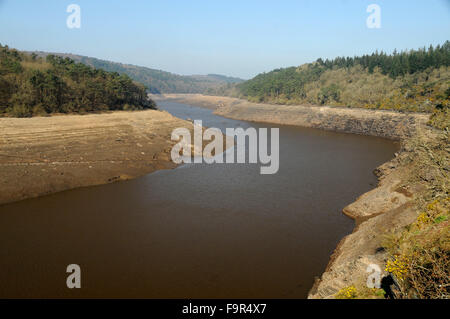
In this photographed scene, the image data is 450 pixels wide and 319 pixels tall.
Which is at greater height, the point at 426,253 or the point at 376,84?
the point at 376,84

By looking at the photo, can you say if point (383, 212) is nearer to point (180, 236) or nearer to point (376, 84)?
point (180, 236)

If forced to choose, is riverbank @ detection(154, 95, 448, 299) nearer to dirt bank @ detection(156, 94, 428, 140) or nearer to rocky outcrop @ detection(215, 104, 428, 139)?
dirt bank @ detection(156, 94, 428, 140)

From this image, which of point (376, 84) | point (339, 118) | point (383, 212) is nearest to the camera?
point (383, 212)

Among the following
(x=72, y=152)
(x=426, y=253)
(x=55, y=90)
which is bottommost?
(x=426, y=253)

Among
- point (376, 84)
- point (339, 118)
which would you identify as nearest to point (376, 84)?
point (376, 84)

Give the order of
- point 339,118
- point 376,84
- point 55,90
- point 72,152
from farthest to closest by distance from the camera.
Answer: point 376,84 → point 339,118 → point 55,90 → point 72,152
